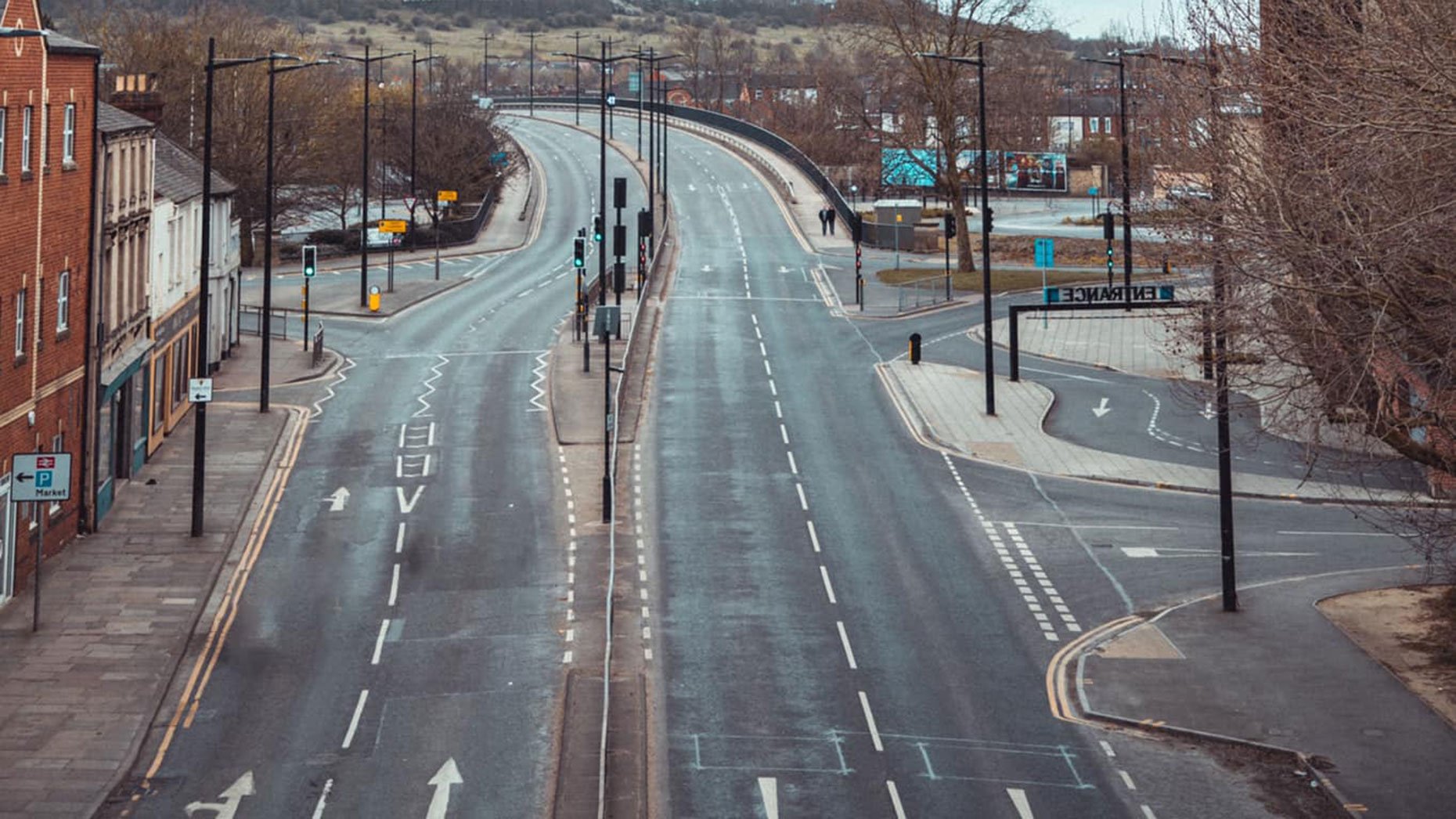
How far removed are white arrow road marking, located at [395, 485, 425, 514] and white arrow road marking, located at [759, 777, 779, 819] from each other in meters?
16.5

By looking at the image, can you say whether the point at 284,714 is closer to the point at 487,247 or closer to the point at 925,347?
the point at 925,347

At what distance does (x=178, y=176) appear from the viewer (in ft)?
163

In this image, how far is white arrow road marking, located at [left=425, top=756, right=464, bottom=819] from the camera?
20.0 m

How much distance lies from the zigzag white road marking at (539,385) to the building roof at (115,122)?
12.3 metres

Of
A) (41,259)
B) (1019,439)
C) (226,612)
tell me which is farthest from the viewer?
(1019,439)

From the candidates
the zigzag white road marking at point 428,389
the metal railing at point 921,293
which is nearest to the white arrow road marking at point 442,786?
the zigzag white road marking at point 428,389

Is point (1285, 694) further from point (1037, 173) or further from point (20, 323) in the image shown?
point (1037, 173)

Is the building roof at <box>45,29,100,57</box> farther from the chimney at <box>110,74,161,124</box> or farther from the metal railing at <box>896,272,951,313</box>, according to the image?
the metal railing at <box>896,272,951,313</box>

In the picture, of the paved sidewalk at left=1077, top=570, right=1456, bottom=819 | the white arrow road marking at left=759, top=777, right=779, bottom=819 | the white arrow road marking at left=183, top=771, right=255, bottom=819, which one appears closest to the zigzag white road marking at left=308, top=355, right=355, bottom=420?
the white arrow road marking at left=183, top=771, right=255, bottom=819

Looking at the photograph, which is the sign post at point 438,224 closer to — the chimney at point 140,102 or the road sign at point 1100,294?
the chimney at point 140,102

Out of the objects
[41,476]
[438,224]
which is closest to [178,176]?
[41,476]

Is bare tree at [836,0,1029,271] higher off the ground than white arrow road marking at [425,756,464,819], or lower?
higher

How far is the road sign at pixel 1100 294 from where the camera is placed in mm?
46219

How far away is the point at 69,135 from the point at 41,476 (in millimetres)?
9260
